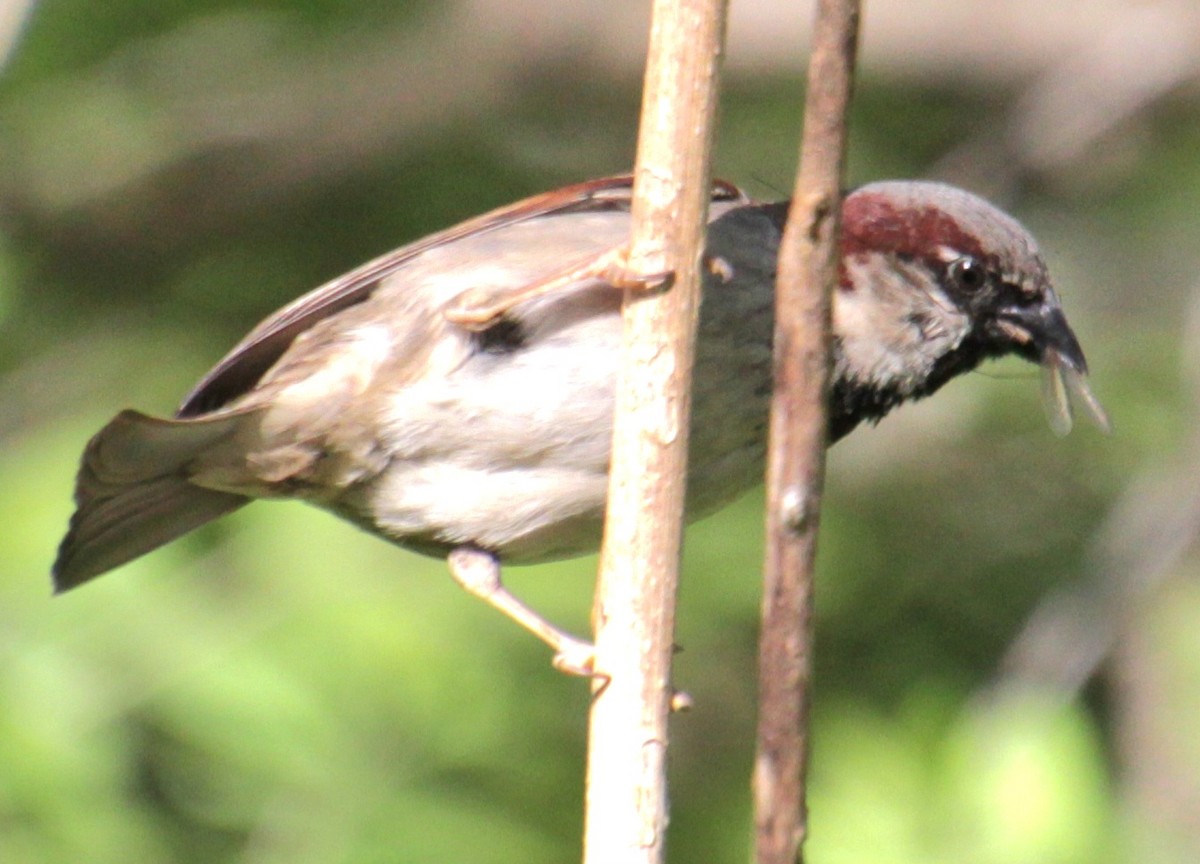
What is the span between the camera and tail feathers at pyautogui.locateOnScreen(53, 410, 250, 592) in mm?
3230

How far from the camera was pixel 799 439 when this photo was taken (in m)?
1.96

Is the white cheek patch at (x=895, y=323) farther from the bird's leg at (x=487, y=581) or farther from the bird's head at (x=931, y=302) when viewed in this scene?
the bird's leg at (x=487, y=581)

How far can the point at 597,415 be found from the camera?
3014 millimetres

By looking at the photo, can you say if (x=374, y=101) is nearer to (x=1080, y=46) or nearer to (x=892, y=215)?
(x=1080, y=46)

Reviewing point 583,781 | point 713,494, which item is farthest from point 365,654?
point 713,494

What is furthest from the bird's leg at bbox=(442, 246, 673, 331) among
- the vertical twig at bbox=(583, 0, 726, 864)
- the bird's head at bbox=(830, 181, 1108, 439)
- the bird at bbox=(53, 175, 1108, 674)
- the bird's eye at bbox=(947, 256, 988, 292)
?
the bird's eye at bbox=(947, 256, 988, 292)

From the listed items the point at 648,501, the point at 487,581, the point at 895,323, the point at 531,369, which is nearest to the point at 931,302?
the point at 895,323

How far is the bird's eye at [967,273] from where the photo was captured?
3264 mm

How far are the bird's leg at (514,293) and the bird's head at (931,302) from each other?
54 cm

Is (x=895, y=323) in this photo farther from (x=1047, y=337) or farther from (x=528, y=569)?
(x=528, y=569)

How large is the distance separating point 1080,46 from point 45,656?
4089 mm

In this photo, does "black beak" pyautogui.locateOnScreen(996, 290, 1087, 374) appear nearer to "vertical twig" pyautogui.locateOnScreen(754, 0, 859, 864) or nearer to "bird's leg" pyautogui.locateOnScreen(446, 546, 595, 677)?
"bird's leg" pyautogui.locateOnScreen(446, 546, 595, 677)

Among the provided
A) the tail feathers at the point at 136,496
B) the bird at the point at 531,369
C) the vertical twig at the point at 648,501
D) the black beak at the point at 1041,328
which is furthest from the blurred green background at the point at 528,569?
the vertical twig at the point at 648,501

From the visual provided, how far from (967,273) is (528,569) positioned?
4.64ft
